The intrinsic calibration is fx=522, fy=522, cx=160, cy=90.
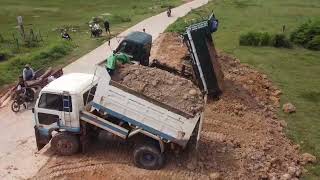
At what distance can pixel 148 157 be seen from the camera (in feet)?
52.6

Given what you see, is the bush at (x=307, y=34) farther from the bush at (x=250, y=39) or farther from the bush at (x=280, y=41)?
the bush at (x=250, y=39)

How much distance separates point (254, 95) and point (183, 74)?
12.8ft

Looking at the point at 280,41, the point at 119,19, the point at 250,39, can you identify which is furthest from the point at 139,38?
the point at 119,19

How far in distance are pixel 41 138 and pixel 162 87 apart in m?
4.44

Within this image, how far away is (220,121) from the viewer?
1991cm

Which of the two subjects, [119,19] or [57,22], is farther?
[57,22]

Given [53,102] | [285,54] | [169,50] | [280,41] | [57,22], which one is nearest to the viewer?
[53,102]

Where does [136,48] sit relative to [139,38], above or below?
below

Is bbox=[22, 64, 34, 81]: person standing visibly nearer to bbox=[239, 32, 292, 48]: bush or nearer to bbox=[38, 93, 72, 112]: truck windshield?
bbox=[38, 93, 72, 112]: truck windshield

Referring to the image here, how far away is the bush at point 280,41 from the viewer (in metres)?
35.9

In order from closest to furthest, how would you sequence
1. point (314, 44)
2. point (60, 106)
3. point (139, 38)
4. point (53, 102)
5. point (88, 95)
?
1. point (60, 106)
2. point (53, 102)
3. point (88, 95)
4. point (139, 38)
5. point (314, 44)

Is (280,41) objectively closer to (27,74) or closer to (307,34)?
(307,34)

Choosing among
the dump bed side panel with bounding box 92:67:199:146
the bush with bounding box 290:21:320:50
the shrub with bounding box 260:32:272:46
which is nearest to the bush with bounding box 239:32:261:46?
the shrub with bounding box 260:32:272:46

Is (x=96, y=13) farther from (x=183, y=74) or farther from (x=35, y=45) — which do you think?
(x=183, y=74)
